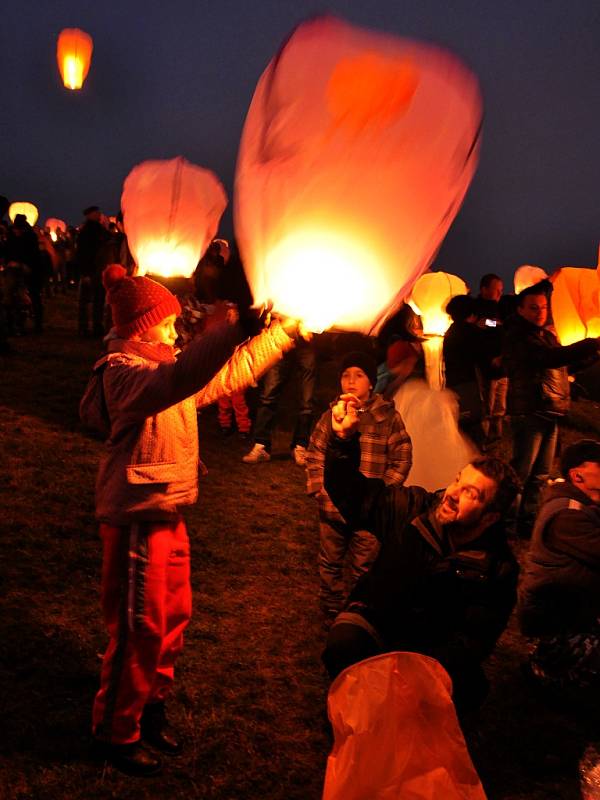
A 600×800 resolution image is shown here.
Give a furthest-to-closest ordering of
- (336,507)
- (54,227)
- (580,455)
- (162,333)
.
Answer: (54,227), (580,455), (336,507), (162,333)

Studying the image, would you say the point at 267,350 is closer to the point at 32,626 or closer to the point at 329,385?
the point at 32,626

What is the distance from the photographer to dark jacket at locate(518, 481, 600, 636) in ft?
11.4

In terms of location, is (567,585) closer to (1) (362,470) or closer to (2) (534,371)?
(1) (362,470)

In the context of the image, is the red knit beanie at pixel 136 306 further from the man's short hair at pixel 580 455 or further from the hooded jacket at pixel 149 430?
the man's short hair at pixel 580 455

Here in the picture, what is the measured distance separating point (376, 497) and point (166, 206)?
14.1 ft

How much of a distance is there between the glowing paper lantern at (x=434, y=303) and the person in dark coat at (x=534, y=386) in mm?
624

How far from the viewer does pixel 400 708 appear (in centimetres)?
203

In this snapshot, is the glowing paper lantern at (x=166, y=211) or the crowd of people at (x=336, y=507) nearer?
the crowd of people at (x=336, y=507)

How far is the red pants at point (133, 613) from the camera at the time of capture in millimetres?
2586

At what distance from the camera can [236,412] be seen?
812 centimetres

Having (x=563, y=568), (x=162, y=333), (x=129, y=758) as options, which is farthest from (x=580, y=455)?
(x=129, y=758)

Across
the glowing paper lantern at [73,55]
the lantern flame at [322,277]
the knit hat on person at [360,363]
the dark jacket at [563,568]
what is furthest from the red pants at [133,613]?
the glowing paper lantern at [73,55]

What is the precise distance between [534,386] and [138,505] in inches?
153

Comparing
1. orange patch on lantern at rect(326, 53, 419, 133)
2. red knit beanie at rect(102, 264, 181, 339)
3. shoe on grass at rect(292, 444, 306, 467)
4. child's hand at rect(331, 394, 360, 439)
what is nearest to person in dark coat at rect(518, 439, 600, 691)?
child's hand at rect(331, 394, 360, 439)
